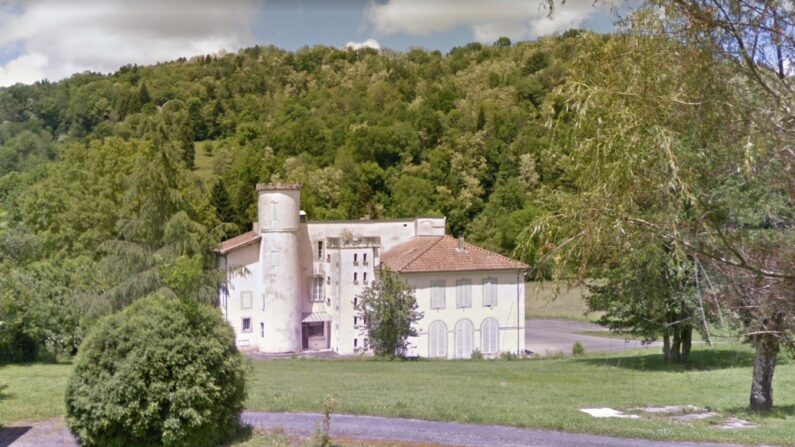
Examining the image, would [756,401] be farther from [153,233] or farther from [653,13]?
[153,233]

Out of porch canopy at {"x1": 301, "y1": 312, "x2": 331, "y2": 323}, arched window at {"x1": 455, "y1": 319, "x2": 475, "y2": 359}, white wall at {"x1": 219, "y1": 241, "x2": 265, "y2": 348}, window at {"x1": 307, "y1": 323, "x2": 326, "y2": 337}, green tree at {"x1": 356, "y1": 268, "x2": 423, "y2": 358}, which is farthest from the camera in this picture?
A: window at {"x1": 307, "y1": 323, "x2": 326, "y2": 337}

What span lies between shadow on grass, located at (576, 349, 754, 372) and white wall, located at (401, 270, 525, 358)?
9265 millimetres

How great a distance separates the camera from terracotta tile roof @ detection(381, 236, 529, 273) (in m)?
39.4

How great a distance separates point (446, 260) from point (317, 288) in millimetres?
9372

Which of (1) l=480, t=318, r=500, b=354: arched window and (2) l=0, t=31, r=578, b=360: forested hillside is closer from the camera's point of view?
(2) l=0, t=31, r=578, b=360: forested hillside

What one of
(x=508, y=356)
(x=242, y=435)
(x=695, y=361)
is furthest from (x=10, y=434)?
(x=508, y=356)

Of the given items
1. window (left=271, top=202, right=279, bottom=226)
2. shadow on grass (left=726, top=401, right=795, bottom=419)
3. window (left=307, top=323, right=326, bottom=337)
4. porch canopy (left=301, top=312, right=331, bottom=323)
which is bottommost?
window (left=307, top=323, right=326, bottom=337)

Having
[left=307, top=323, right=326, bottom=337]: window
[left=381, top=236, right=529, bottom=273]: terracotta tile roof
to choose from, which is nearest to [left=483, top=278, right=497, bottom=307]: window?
[left=381, top=236, right=529, bottom=273]: terracotta tile roof

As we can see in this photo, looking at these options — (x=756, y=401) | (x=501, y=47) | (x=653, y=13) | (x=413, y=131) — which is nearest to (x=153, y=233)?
(x=756, y=401)

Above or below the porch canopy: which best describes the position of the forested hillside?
above

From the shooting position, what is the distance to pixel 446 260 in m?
40.2

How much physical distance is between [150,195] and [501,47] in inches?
4331

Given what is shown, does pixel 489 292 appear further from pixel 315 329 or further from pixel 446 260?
pixel 315 329

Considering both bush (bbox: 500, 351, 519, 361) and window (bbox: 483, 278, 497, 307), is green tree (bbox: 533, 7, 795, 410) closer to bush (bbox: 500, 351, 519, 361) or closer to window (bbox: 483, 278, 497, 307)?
bush (bbox: 500, 351, 519, 361)
